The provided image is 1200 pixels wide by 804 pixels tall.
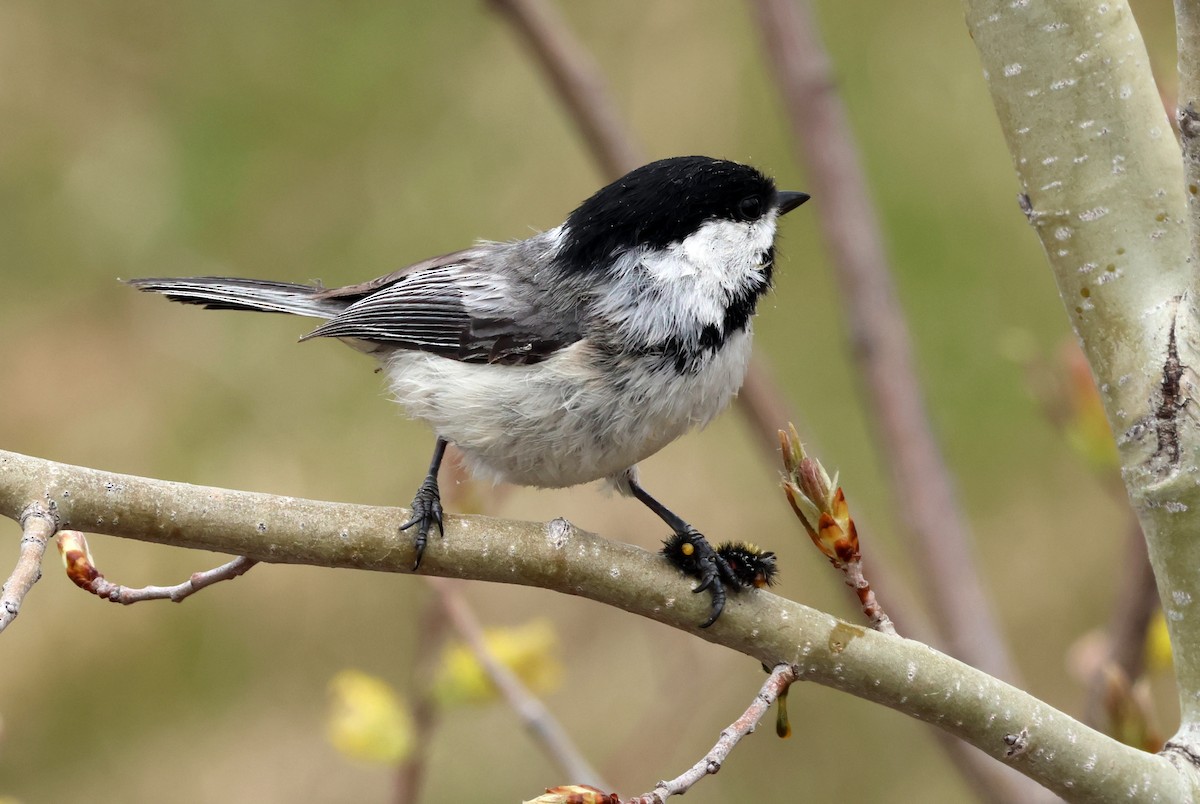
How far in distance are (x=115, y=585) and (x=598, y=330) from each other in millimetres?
969

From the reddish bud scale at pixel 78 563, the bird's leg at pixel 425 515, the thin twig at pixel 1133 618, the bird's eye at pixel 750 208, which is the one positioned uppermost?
the reddish bud scale at pixel 78 563

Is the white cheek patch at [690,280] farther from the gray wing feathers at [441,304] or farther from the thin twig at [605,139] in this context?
the thin twig at [605,139]

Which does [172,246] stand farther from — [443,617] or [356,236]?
[443,617]

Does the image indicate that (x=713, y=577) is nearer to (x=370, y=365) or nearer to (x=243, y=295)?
(x=243, y=295)

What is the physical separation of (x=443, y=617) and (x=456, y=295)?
2.16 ft

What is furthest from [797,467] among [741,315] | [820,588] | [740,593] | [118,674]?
[118,674]

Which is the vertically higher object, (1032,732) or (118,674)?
(1032,732)

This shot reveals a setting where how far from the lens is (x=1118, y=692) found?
1938 mm

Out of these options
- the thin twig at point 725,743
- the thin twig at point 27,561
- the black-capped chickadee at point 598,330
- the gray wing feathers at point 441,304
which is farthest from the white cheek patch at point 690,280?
the thin twig at point 27,561

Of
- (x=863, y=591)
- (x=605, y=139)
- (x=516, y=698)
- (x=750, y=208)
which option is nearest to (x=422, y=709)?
(x=516, y=698)

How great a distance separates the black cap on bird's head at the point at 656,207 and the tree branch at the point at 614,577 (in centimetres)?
78

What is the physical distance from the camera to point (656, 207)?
7.45 ft

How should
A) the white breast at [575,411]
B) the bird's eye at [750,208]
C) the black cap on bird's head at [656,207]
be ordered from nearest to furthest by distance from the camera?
the white breast at [575,411]
the black cap on bird's head at [656,207]
the bird's eye at [750,208]

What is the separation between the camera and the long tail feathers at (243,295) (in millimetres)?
2445
